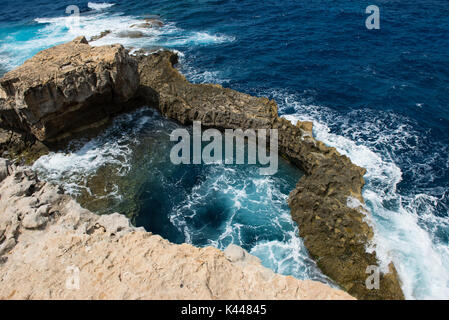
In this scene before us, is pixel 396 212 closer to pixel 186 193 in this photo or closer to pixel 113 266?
pixel 186 193

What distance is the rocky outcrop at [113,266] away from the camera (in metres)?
12.6

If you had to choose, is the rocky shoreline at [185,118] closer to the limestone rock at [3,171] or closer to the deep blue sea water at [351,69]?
the deep blue sea water at [351,69]

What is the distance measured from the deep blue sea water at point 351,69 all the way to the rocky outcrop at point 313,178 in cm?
206

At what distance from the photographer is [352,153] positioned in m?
29.9

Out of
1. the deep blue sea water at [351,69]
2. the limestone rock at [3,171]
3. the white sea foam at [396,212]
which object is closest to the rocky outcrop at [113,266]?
the limestone rock at [3,171]

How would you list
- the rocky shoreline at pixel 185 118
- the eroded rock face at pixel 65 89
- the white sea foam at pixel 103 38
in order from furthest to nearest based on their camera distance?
the white sea foam at pixel 103 38 < the eroded rock face at pixel 65 89 < the rocky shoreline at pixel 185 118

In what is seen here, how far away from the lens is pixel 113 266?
1366 cm

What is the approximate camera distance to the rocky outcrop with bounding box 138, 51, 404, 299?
67.3ft

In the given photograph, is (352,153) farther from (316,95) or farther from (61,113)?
(61,113)

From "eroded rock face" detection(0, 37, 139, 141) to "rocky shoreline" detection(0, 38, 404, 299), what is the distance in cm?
8

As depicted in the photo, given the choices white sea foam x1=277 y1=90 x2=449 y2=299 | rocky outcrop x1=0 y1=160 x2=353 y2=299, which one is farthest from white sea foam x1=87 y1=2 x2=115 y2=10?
rocky outcrop x1=0 y1=160 x2=353 y2=299

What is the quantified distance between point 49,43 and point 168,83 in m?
31.2

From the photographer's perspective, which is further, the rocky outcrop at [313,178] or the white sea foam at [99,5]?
the white sea foam at [99,5]

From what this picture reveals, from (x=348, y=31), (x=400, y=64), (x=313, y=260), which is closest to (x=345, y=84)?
(x=400, y=64)
